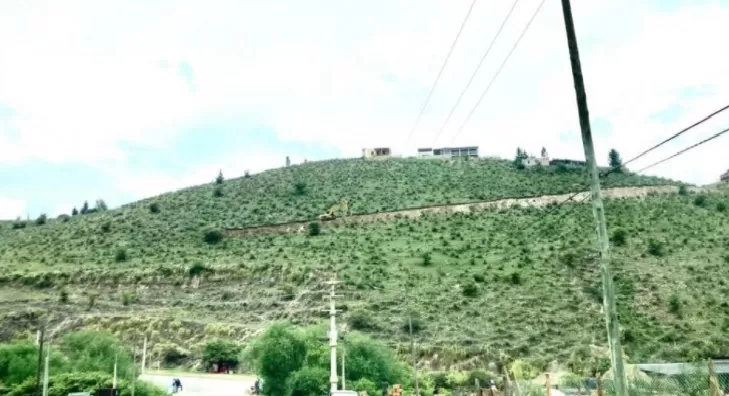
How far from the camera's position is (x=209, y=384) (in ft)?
184

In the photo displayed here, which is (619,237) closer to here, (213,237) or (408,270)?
(408,270)

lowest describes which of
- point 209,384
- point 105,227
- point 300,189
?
point 209,384

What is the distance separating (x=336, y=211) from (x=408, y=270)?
27.2 meters

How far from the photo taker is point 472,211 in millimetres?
94625

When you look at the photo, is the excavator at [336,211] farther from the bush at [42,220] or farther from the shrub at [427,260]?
the bush at [42,220]

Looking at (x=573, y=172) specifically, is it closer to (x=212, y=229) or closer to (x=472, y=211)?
(x=472, y=211)

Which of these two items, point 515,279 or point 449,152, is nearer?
point 515,279

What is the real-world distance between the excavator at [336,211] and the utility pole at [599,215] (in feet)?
268

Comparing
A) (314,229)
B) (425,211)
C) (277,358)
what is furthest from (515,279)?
(314,229)

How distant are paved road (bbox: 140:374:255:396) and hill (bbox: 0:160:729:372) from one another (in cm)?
858

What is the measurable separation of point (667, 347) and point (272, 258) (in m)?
48.5

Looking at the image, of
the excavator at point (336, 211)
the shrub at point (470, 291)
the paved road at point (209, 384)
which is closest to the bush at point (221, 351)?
the paved road at point (209, 384)

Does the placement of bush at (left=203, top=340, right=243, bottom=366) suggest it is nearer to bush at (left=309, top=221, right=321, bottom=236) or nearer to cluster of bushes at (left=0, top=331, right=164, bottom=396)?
cluster of bushes at (left=0, top=331, right=164, bottom=396)

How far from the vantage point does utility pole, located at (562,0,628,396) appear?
499 inches
